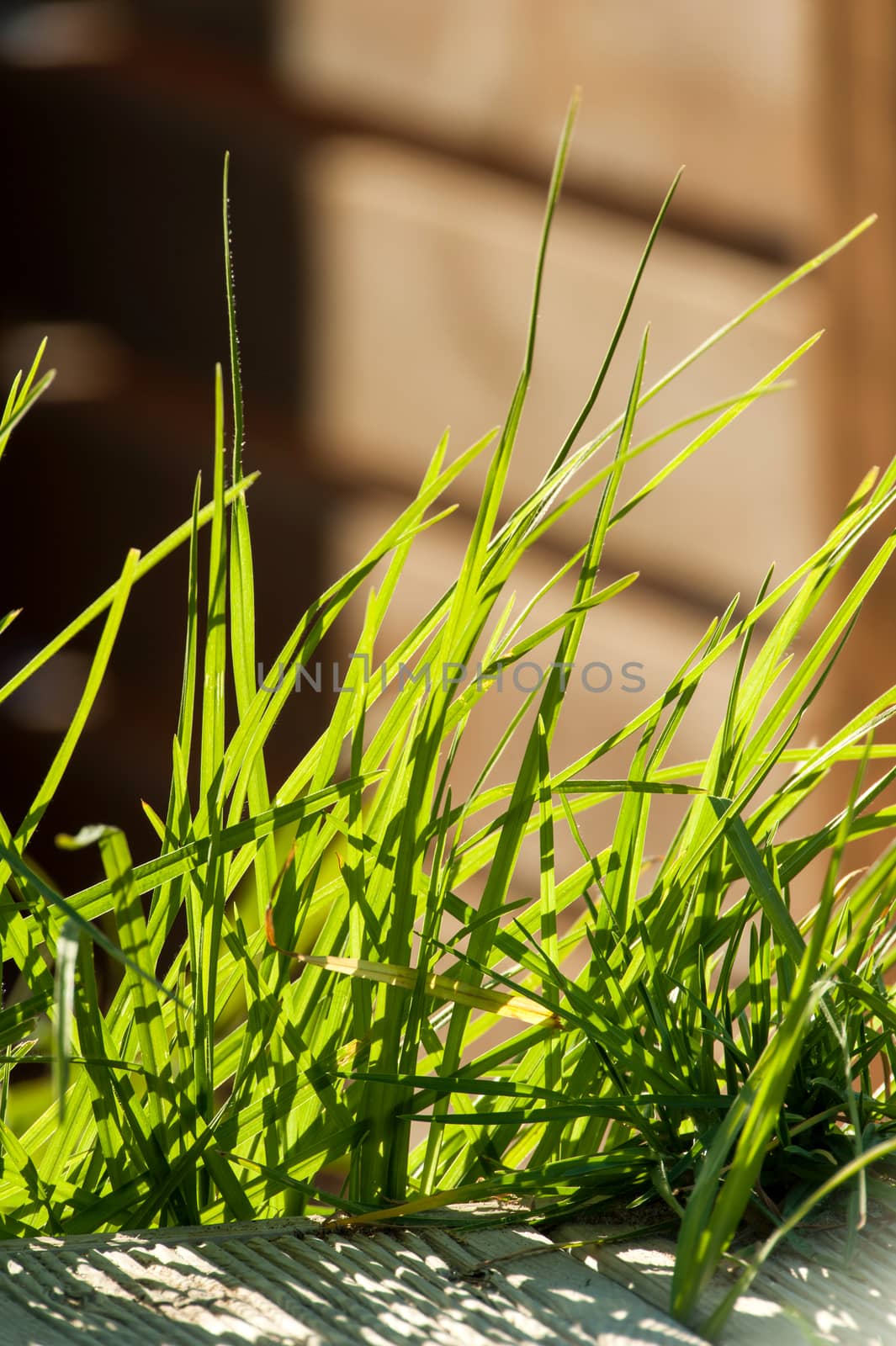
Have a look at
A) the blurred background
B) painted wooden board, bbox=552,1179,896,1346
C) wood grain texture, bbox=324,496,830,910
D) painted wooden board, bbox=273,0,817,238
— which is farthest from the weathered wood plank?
painted wooden board, bbox=273,0,817,238

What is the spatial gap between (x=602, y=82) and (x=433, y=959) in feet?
4.29

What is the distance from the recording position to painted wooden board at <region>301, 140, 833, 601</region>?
1364 millimetres

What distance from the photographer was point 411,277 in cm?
139

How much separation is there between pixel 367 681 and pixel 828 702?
1183mm

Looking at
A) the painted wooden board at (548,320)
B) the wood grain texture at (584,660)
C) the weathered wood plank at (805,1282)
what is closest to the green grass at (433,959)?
the weathered wood plank at (805,1282)

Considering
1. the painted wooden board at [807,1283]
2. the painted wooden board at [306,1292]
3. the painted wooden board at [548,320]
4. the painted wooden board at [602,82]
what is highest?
the painted wooden board at [602,82]

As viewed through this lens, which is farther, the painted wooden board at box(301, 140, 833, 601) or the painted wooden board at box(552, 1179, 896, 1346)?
the painted wooden board at box(301, 140, 833, 601)

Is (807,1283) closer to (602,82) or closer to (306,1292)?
(306,1292)

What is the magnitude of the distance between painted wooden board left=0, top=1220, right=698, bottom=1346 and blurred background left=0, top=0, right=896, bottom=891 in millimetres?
1181

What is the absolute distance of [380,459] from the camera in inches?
56.9

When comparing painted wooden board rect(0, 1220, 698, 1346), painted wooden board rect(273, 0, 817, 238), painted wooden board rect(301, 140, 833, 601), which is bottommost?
painted wooden board rect(0, 1220, 698, 1346)

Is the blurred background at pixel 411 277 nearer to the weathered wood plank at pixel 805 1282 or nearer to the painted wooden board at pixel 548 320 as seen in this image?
the painted wooden board at pixel 548 320

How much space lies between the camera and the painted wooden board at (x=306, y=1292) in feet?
0.58

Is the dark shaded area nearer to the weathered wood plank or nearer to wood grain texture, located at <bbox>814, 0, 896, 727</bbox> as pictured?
wood grain texture, located at <bbox>814, 0, 896, 727</bbox>
